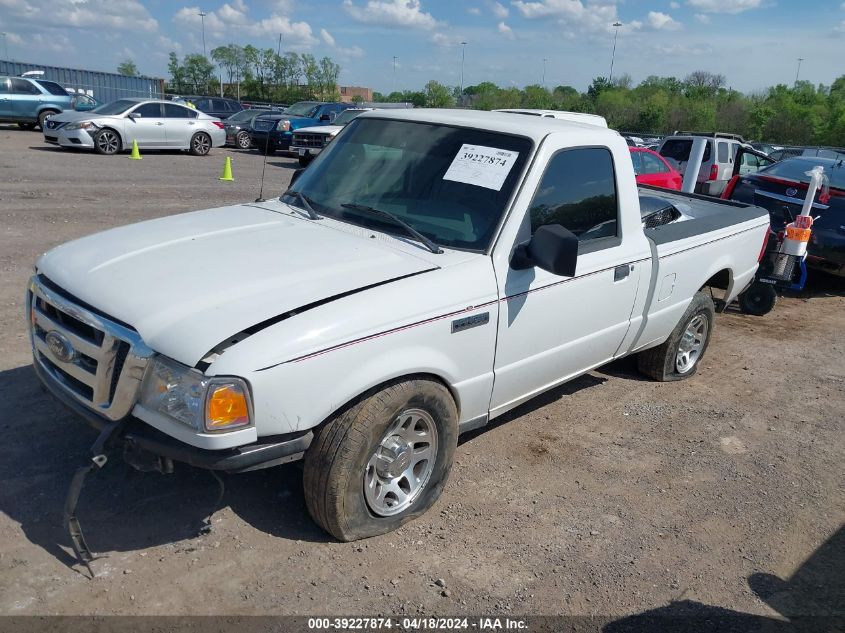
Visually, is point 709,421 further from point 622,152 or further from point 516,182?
point 516,182

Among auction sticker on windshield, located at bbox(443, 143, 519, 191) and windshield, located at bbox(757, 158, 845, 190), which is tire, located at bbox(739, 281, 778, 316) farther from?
auction sticker on windshield, located at bbox(443, 143, 519, 191)

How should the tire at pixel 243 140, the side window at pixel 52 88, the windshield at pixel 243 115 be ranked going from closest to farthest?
the side window at pixel 52 88
the tire at pixel 243 140
the windshield at pixel 243 115

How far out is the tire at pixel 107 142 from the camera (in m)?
18.0

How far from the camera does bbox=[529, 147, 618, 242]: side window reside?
3988 mm

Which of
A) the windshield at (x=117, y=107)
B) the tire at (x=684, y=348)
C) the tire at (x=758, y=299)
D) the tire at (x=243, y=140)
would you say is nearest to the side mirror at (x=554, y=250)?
the tire at (x=684, y=348)

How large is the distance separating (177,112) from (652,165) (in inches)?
514

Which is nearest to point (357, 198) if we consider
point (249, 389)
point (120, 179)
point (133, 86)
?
point (249, 389)

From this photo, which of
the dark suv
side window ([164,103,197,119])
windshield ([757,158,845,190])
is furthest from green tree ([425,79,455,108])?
windshield ([757,158,845,190])

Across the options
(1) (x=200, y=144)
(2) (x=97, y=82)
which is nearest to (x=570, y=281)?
(1) (x=200, y=144)

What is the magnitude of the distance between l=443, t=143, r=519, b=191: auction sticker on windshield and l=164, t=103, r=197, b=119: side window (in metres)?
17.5

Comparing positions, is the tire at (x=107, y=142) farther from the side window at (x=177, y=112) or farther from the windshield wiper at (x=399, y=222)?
the windshield wiper at (x=399, y=222)

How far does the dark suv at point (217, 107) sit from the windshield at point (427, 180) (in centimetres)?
2420

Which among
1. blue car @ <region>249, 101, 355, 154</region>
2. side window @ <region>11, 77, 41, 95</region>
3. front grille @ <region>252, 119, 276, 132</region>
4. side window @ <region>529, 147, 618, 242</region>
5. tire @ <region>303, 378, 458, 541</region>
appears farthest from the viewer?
side window @ <region>11, 77, 41, 95</region>

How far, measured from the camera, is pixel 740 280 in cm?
619
